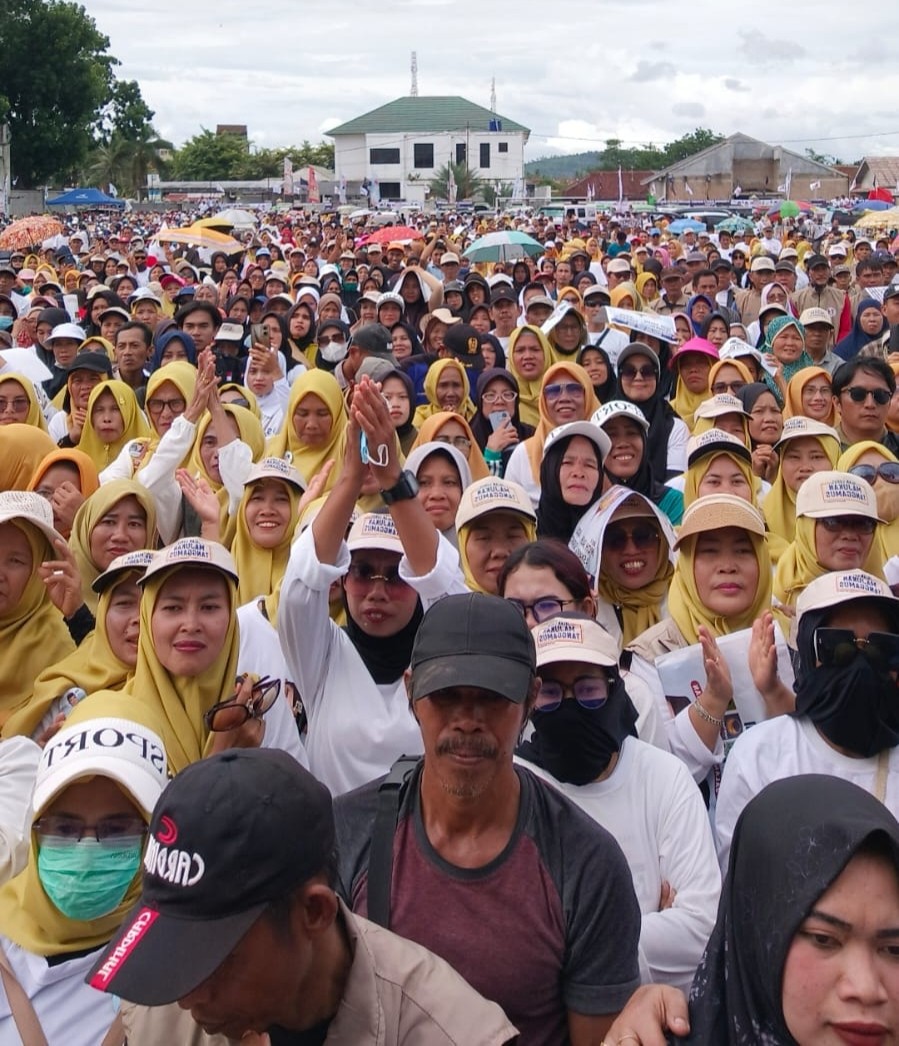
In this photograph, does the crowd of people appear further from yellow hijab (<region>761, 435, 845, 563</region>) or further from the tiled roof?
the tiled roof

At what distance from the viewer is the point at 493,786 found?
7.01 feet

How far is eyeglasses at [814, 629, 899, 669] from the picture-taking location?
2824mm

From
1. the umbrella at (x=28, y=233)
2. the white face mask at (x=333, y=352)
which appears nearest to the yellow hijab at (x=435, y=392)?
the white face mask at (x=333, y=352)

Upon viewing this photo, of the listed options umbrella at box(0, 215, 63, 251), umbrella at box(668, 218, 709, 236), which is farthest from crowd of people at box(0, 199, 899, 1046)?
umbrella at box(668, 218, 709, 236)

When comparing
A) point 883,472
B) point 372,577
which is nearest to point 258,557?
point 372,577

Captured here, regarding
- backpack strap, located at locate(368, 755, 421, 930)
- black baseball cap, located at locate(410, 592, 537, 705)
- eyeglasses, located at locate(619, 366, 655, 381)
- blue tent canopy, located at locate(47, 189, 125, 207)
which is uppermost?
blue tent canopy, located at locate(47, 189, 125, 207)

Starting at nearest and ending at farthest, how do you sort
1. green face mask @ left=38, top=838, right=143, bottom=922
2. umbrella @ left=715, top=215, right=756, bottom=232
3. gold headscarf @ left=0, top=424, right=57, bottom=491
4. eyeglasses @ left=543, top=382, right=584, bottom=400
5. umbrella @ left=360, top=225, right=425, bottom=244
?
1. green face mask @ left=38, top=838, right=143, bottom=922
2. gold headscarf @ left=0, top=424, right=57, bottom=491
3. eyeglasses @ left=543, top=382, right=584, bottom=400
4. umbrella @ left=360, top=225, right=425, bottom=244
5. umbrella @ left=715, top=215, right=756, bottom=232

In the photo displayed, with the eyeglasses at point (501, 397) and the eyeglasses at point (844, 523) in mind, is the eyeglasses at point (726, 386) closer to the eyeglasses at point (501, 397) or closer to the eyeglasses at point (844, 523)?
the eyeglasses at point (501, 397)

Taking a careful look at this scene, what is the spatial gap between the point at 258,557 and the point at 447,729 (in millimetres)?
2613

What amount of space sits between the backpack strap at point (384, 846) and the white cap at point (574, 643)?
492 mm

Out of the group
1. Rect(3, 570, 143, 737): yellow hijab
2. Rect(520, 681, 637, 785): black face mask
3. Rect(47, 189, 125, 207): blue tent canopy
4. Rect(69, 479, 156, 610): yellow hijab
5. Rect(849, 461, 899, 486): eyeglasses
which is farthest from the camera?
Rect(47, 189, 125, 207): blue tent canopy

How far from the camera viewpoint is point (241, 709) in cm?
287

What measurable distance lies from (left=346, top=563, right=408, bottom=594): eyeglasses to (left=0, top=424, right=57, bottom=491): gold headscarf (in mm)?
2560

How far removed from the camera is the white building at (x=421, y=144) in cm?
7869
